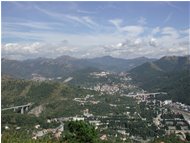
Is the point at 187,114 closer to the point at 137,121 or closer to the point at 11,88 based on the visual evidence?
the point at 137,121

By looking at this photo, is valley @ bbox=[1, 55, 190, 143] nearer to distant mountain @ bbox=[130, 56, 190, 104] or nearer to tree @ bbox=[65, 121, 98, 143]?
distant mountain @ bbox=[130, 56, 190, 104]

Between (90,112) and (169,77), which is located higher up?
(169,77)

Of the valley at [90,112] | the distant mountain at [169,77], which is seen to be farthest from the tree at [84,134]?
the distant mountain at [169,77]

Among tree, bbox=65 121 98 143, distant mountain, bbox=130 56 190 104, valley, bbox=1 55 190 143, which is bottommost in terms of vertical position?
valley, bbox=1 55 190 143

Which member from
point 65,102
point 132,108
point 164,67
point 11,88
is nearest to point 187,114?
point 132,108

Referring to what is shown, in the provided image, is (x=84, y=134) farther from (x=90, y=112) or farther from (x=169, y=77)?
(x=169, y=77)

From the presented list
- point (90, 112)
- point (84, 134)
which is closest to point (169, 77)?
point (90, 112)

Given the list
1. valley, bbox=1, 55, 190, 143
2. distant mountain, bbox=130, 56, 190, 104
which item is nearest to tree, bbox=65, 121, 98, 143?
valley, bbox=1, 55, 190, 143

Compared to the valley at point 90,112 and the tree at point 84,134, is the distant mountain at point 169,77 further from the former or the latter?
the tree at point 84,134
